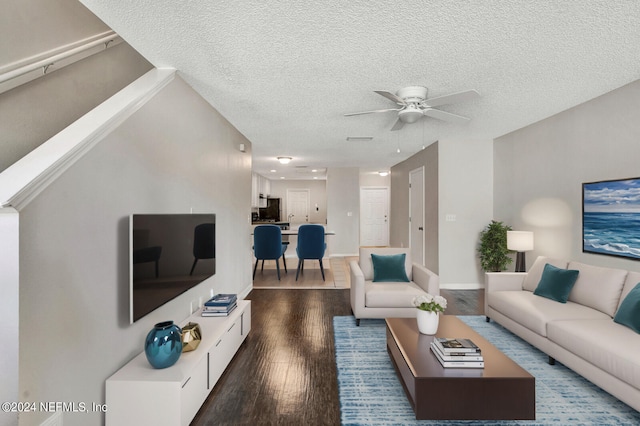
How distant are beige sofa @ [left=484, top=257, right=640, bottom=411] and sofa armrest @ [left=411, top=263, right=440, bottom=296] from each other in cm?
65

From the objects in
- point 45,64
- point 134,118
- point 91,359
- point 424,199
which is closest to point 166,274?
point 91,359

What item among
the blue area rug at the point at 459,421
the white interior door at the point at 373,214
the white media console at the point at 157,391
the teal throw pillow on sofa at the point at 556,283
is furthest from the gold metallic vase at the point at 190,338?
the white interior door at the point at 373,214

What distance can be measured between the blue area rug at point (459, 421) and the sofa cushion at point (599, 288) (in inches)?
25.3

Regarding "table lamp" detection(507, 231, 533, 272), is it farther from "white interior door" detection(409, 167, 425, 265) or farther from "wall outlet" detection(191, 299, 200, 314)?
"wall outlet" detection(191, 299, 200, 314)

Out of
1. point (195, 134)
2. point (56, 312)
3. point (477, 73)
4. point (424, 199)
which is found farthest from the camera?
point (424, 199)

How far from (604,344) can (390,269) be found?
2074 millimetres

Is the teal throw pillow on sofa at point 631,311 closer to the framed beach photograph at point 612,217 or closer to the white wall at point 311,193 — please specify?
the framed beach photograph at point 612,217

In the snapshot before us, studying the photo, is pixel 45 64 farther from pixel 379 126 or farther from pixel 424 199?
pixel 424 199

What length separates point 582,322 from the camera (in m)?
2.49

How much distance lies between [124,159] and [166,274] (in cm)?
83

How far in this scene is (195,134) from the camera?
2965mm

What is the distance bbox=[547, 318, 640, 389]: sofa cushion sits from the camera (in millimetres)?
1935

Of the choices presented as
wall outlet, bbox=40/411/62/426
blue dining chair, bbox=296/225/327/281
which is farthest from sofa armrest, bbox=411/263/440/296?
wall outlet, bbox=40/411/62/426

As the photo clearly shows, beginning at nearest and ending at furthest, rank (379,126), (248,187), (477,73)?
(477,73), (379,126), (248,187)
